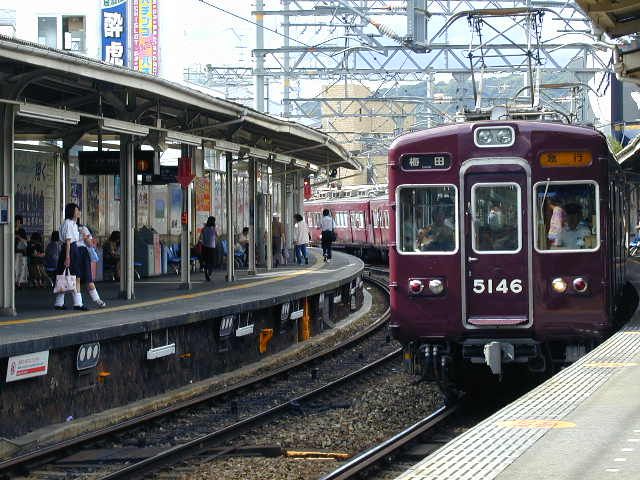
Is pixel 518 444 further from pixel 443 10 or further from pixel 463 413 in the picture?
pixel 443 10

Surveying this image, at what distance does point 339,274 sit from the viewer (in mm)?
24750

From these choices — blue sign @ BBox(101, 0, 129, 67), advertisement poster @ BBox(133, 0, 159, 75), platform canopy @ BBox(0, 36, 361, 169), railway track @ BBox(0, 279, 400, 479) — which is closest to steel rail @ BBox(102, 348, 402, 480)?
railway track @ BBox(0, 279, 400, 479)

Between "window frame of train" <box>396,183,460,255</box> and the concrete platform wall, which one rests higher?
"window frame of train" <box>396,183,460,255</box>

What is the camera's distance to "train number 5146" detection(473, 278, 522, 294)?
11.2 m

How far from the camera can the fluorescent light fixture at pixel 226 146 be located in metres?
19.2

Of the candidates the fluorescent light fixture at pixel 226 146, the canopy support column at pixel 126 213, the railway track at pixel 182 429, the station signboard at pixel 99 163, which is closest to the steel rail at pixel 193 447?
the railway track at pixel 182 429

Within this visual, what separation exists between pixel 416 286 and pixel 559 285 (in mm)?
1377

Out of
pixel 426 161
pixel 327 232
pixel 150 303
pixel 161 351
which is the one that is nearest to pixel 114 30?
pixel 327 232

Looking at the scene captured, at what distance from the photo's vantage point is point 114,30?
120 ft

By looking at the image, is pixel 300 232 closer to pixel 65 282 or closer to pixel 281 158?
pixel 281 158

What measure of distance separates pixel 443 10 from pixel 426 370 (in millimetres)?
17038

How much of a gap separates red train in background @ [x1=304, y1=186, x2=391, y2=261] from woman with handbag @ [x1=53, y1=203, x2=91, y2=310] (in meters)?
24.8

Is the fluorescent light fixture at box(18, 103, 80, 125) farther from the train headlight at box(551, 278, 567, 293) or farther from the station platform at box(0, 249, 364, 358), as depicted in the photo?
the train headlight at box(551, 278, 567, 293)

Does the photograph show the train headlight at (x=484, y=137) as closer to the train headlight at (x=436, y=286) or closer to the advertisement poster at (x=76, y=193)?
the train headlight at (x=436, y=286)
